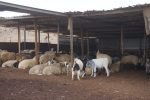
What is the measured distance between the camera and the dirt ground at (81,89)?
1020cm

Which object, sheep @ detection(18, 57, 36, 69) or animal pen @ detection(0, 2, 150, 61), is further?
sheep @ detection(18, 57, 36, 69)

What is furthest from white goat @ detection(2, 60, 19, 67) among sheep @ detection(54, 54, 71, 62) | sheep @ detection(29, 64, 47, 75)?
sheep @ detection(29, 64, 47, 75)

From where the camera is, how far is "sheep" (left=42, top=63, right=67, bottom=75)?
1658 centimetres

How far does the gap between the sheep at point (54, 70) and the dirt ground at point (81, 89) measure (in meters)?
1.23

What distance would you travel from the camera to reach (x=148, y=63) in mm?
15539

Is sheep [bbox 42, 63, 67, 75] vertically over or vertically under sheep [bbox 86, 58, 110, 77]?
under

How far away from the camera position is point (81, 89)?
11805 mm

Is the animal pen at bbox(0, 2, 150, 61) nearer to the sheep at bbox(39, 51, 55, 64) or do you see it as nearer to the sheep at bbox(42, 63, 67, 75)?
the sheep at bbox(39, 51, 55, 64)

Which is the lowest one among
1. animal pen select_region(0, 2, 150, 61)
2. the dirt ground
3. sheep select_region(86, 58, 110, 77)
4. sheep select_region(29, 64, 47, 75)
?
the dirt ground

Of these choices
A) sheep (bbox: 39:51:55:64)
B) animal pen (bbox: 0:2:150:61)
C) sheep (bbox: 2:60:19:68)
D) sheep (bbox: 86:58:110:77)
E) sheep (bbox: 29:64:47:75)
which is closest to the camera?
animal pen (bbox: 0:2:150:61)

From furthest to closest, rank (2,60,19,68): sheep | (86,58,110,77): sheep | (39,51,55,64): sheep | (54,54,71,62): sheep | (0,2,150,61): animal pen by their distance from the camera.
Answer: (2,60,19,68): sheep
(39,51,55,64): sheep
(54,54,71,62): sheep
(86,58,110,77): sheep
(0,2,150,61): animal pen

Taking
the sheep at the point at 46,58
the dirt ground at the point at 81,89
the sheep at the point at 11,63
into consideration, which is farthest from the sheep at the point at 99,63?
the sheep at the point at 11,63

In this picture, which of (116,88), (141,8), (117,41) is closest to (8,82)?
(116,88)

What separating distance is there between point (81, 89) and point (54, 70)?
5008 millimetres
